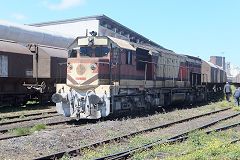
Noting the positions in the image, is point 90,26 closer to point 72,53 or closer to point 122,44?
point 72,53

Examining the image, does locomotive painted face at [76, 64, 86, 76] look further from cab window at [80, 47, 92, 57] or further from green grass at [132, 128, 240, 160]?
green grass at [132, 128, 240, 160]

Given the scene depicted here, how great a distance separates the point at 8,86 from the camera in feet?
46.8

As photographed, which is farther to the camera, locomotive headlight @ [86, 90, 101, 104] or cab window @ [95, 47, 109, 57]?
cab window @ [95, 47, 109, 57]

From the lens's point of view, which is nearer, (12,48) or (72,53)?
(72,53)

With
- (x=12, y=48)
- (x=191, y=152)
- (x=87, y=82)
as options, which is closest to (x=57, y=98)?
(x=87, y=82)

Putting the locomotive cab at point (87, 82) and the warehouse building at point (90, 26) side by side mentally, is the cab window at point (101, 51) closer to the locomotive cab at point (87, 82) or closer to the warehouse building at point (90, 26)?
the locomotive cab at point (87, 82)

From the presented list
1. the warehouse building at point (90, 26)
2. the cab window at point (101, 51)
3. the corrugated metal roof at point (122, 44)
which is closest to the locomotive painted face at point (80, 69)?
the cab window at point (101, 51)

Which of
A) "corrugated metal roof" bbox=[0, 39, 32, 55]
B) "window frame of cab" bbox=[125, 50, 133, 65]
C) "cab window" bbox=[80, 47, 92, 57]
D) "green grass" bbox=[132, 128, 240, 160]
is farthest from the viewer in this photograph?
"corrugated metal roof" bbox=[0, 39, 32, 55]

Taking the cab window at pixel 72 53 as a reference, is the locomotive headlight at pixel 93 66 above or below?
below

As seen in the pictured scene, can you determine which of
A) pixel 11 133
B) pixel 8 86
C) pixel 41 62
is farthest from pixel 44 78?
pixel 11 133

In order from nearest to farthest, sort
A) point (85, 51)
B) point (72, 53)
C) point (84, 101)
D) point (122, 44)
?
point (84, 101)
point (85, 51)
point (122, 44)
point (72, 53)

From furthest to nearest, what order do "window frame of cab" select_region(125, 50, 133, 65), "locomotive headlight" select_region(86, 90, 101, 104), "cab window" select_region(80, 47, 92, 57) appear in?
1. "window frame of cab" select_region(125, 50, 133, 65)
2. "cab window" select_region(80, 47, 92, 57)
3. "locomotive headlight" select_region(86, 90, 101, 104)

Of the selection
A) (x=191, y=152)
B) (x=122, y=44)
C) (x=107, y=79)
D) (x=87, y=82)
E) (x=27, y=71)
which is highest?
(x=122, y=44)

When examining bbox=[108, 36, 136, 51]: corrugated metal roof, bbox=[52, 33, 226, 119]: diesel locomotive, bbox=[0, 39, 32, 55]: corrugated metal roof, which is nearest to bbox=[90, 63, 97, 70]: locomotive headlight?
bbox=[52, 33, 226, 119]: diesel locomotive
